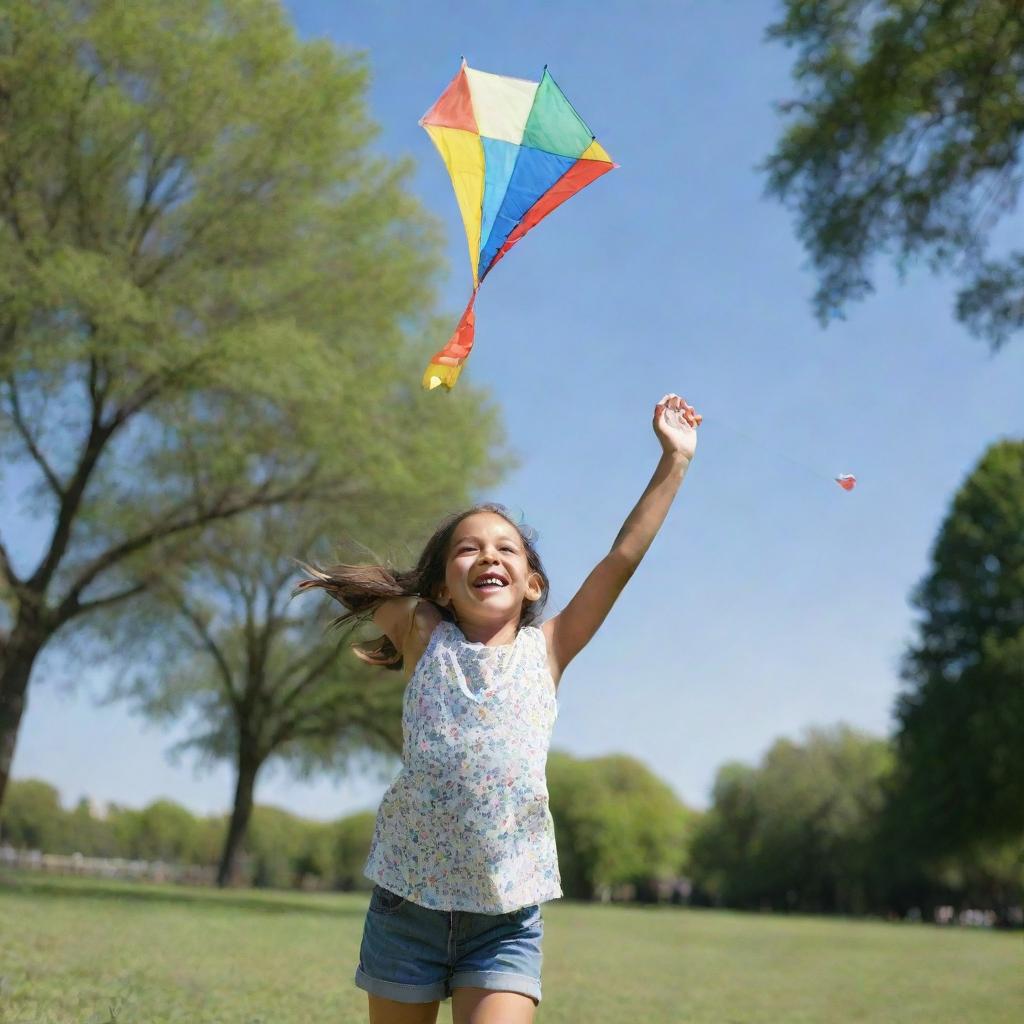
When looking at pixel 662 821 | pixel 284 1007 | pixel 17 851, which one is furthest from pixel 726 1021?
pixel 662 821

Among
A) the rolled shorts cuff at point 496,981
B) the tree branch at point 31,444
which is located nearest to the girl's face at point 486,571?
the rolled shorts cuff at point 496,981

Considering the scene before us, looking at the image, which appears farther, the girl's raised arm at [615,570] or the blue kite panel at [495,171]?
the blue kite panel at [495,171]

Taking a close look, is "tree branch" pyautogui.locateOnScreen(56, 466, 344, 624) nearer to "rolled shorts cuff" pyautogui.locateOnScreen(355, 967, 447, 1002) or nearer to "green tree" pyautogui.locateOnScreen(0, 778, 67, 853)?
"green tree" pyautogui.locateOnScreen(0, 778, 67, 853)

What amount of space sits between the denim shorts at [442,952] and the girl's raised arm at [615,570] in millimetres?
819

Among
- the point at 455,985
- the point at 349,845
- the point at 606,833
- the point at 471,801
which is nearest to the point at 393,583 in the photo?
the point at 471,801

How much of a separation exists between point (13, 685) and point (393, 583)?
56.9 feet

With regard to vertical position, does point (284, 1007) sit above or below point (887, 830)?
below

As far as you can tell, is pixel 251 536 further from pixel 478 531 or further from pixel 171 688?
pixel 478 531

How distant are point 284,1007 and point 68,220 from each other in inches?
593

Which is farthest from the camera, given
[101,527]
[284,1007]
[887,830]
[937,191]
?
[887,830]

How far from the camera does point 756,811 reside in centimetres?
7200

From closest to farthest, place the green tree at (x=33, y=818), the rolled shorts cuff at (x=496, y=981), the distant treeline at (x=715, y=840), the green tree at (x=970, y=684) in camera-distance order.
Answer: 1. the rolled shorts cuff at (x=496, y=981)
2. the green tree at (x=33, y=818)
3. the green tree at (x=970, y=684)
4. the distant treeline at (x=715, y=840)

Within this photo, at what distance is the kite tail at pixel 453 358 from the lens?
468cm

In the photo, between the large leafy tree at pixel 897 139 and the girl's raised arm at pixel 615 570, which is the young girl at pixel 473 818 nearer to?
the girl's raised arm at pixel 615 570
